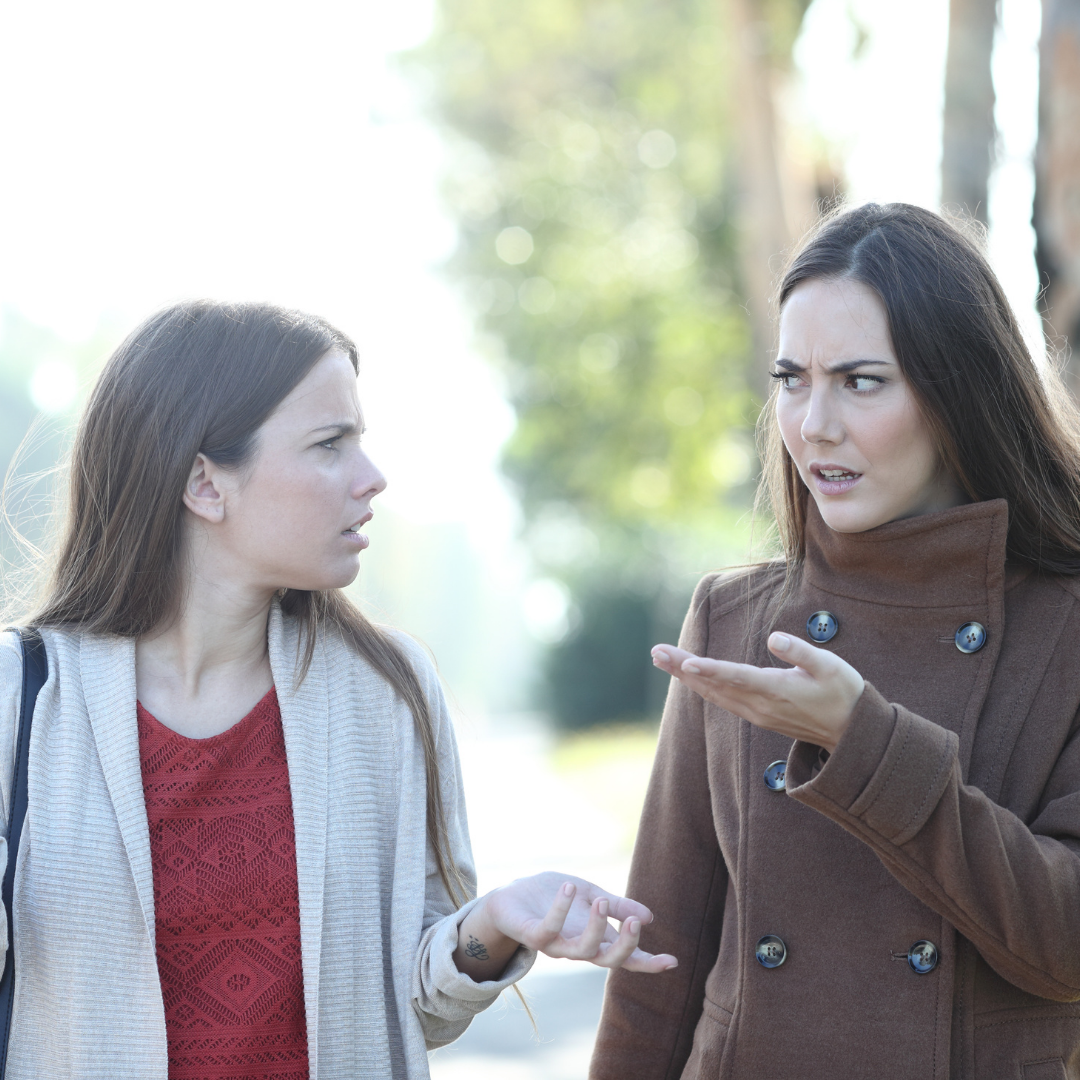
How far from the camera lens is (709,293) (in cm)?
1817

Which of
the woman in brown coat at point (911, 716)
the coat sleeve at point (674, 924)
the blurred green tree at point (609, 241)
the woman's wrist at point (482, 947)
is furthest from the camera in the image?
the blurred green tree at point (609, 241)

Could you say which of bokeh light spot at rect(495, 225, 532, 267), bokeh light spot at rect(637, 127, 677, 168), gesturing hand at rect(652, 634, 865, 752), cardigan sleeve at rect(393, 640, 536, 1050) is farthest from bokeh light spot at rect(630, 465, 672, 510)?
gesturing hand at rect(652, 634, 865, 752)

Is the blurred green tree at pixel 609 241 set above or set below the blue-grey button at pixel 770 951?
above

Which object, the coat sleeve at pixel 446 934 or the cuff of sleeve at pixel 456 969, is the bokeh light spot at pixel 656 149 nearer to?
the coat sleeve at pixel 446 934

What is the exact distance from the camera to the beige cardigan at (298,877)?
2.28m

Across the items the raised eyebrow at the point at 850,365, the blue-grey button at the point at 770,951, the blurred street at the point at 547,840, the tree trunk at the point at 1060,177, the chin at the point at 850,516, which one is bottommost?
the blurred street at the point at 547,840

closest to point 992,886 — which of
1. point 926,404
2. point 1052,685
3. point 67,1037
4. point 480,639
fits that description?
point 1052,685

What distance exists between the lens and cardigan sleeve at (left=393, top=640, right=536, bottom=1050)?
2389 millimetres

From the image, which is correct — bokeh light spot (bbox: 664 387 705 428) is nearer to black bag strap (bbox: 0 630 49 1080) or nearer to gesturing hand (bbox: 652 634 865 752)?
black bag strap (bbox: 0 630 49 1080)

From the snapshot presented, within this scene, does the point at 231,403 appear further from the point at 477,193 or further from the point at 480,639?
the point at 480,639

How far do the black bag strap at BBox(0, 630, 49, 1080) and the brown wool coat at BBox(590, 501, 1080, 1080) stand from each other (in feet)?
3.71

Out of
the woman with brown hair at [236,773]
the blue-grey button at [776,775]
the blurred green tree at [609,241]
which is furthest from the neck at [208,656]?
the blurred green tree at [609,241]

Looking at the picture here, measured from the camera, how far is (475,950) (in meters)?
2.39

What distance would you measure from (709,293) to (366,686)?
16.2 m
